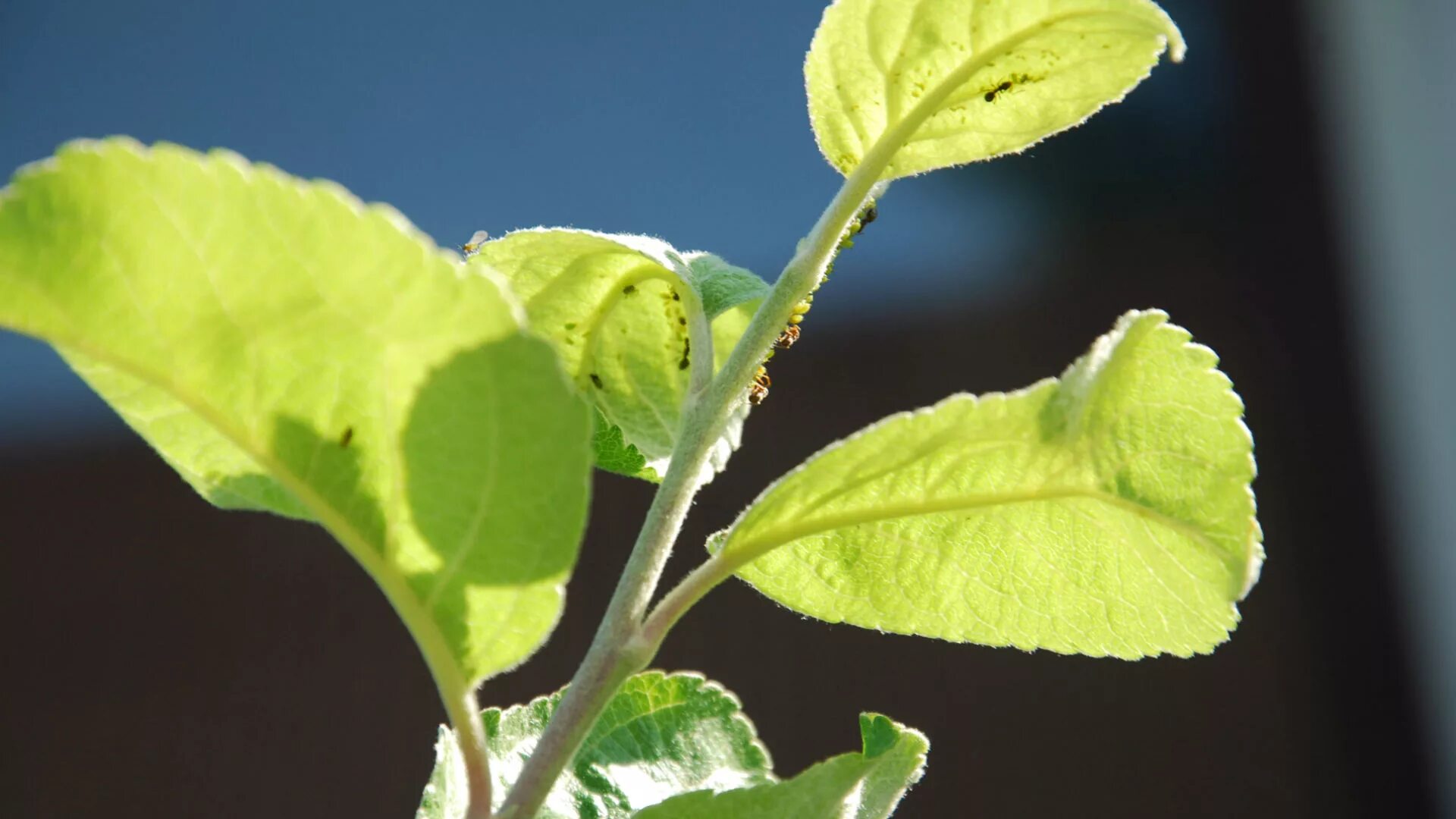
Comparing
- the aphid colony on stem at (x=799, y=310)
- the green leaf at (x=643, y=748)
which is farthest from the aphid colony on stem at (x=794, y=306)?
the green leaf at (x=643, y=748)

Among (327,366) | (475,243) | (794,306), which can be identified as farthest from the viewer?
(475,243)

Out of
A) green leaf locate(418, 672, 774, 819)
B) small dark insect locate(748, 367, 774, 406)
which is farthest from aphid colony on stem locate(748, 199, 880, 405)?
green leaf locate(418, 672, 774, 819)

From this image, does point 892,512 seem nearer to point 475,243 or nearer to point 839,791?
point 839,791

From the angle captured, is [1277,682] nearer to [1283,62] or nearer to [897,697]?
[897,697]

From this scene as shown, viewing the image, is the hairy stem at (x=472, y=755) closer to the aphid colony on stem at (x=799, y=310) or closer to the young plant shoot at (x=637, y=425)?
the young plant shoot at (x=637, y=425)

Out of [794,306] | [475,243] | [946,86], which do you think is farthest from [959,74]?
[475,243]

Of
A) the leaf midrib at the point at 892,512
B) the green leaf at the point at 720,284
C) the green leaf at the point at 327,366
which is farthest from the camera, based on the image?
the green leaf at the point at 720,284
